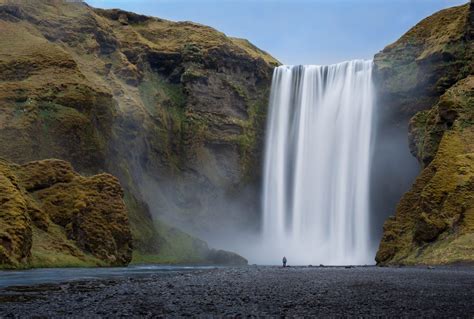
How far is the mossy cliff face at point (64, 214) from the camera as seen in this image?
1721 inches

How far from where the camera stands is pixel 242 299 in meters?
20.8

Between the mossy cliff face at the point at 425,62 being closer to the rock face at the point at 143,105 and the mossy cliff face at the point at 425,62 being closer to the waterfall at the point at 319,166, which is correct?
the waterfall at the point at 319,166

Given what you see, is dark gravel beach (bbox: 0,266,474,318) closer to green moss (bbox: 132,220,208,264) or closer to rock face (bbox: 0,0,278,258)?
green moss (bbox: 132,220,208,264)

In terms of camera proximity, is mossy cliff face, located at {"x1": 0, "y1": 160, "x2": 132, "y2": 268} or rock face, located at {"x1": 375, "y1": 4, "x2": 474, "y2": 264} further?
rock face, located at {"x1": 375, "y1": 4, "x2": 474, "y2": 264}

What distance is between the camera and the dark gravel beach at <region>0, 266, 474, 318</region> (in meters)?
17.3

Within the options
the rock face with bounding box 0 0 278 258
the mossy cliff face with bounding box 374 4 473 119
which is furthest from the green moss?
the mossy cliff face with bounding box 374 4 473 119

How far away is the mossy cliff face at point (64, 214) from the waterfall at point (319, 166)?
32.9 m

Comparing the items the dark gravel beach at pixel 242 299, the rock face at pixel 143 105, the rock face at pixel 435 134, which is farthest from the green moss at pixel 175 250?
the dark gravel beach at pixel 242 299

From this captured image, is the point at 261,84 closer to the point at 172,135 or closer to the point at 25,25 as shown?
the point at 172,135

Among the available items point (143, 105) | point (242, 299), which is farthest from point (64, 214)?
point (143, 105)

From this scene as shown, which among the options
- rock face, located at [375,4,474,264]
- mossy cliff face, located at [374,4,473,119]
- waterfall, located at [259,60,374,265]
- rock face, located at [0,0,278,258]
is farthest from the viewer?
waterfall, located at [259,60,374,265]

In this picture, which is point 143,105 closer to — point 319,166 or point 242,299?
point 319,166

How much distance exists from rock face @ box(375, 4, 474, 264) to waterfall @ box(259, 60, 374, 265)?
18.5 feet

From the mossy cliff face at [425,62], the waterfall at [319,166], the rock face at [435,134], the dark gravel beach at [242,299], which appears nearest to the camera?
the dark gravel beach at [242,299]
